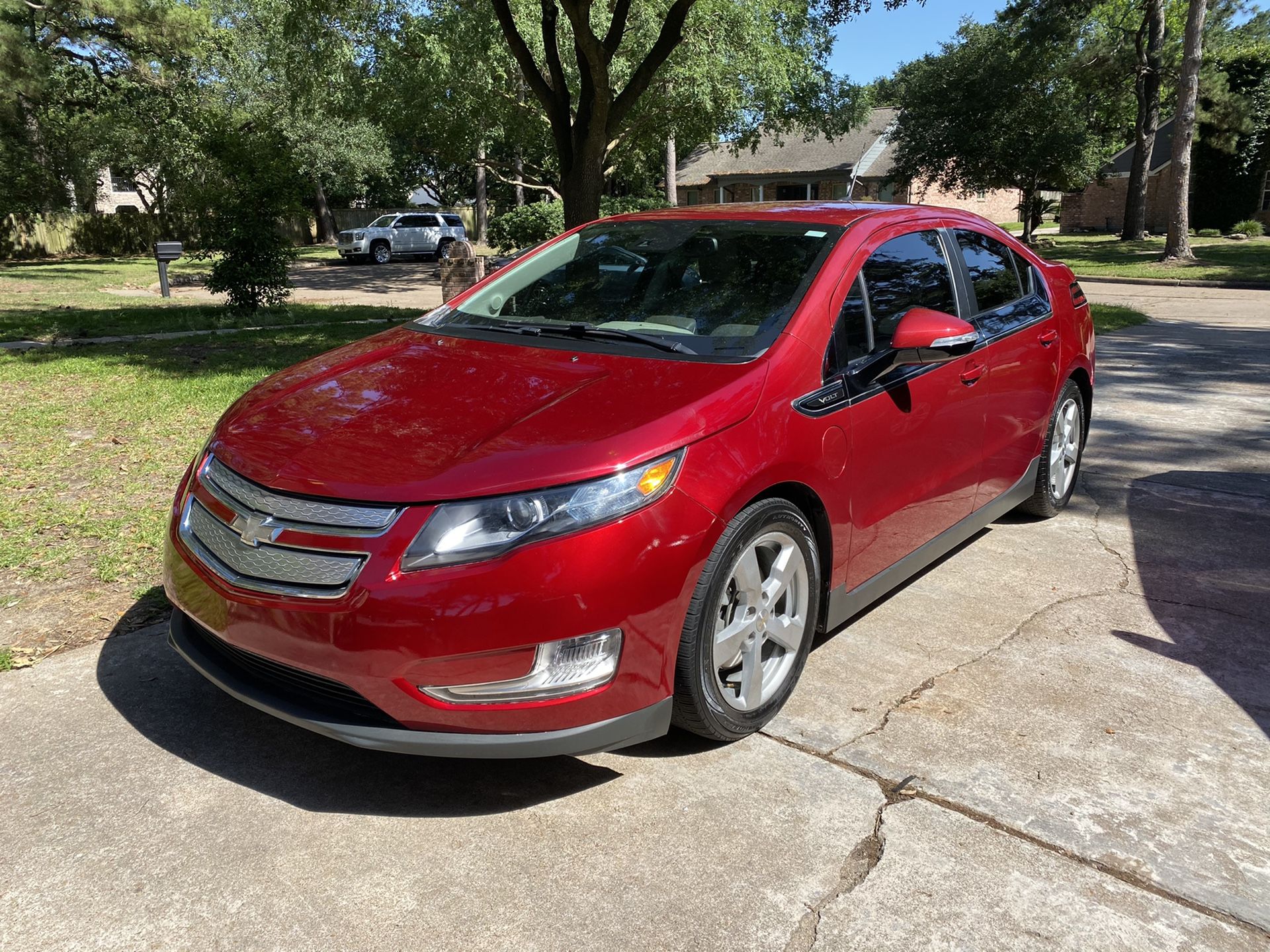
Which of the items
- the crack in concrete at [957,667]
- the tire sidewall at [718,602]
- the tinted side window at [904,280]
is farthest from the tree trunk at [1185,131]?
the tire sidewall at [718,602]

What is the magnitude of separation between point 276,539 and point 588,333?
1.41m

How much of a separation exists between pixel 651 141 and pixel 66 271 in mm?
16344

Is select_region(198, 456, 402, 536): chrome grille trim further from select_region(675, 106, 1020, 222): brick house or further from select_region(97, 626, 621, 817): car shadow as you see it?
select_region(675, 106, 1020, 222): brick house

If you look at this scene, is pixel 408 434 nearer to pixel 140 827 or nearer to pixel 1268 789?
pixel 140 827

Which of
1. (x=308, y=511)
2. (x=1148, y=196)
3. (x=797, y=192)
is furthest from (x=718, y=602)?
(x=1148, y=196)

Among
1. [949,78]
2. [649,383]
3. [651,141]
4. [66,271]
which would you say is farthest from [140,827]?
[949,78]

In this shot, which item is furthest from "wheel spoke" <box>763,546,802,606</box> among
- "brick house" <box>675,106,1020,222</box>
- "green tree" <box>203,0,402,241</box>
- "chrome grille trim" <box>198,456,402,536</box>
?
"brick house" <box>675,106,1020,222</box>

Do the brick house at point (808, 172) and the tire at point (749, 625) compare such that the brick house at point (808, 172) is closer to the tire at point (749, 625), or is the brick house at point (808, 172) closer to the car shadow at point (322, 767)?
the tire at point (749, 625)

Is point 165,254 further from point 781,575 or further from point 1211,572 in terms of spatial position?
point 1211,572

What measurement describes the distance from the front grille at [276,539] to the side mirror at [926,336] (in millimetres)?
1961

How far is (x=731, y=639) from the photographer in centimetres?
310

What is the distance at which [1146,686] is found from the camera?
3684 mm

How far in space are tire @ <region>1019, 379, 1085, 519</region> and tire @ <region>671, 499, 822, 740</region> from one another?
7.71 ft

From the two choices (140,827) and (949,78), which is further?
(949,78)
